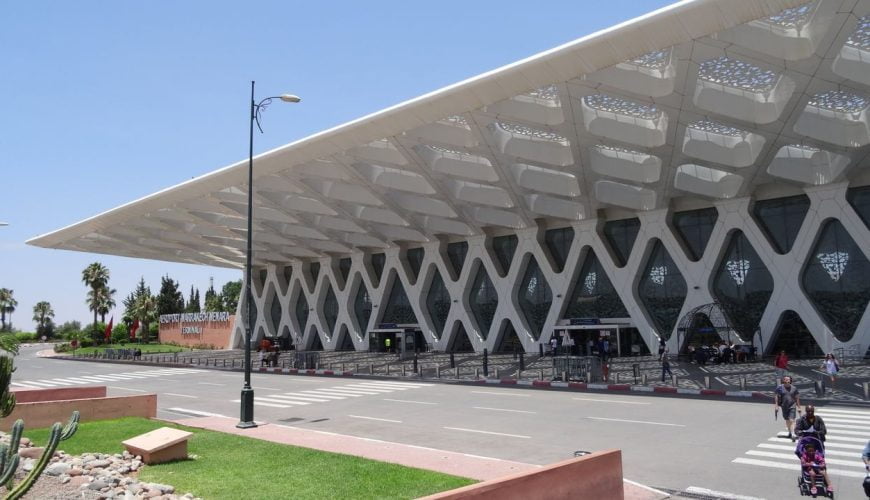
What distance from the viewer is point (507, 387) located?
947 inches

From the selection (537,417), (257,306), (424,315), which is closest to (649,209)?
(424,315)

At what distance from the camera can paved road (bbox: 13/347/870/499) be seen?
971cm

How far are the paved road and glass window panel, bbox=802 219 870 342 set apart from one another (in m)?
17.1

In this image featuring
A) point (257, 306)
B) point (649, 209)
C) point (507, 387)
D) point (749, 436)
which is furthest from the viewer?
point (257, 306)

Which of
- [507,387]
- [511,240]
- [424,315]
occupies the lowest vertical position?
[507,387]

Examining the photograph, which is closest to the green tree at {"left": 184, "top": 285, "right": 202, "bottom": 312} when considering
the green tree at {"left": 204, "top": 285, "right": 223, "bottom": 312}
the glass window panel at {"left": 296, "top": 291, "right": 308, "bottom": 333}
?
the green tree at {"left": 204, "top": 285, "right": 223, "bottom": 312}

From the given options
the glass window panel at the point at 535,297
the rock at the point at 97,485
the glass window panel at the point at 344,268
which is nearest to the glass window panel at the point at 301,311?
the glass window panel at the point at 344,268

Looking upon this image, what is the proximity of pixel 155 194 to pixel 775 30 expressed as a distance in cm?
3364

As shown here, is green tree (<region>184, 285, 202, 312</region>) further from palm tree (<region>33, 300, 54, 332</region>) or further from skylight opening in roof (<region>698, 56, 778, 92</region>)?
skylight opening in roof (<region>698, 56, 778, 92</region>)

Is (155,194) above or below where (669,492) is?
above

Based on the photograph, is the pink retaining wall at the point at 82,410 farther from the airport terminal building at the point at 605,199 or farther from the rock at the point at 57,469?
the airport terminal building at the point at 605,199

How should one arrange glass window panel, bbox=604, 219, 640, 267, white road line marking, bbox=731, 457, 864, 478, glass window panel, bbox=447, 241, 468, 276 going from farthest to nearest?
glass window panel, bbox=447, 241, 468, 276
glass window panel, bbox=604, 219, 640, 267
white road line marking, bbox=731, 457, 864, 478

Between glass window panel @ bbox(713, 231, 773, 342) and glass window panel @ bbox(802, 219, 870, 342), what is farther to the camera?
Result: glass window panel @ bbox(713, 231, 773, 342)

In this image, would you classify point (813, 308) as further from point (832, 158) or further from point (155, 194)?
point (155, 194)
